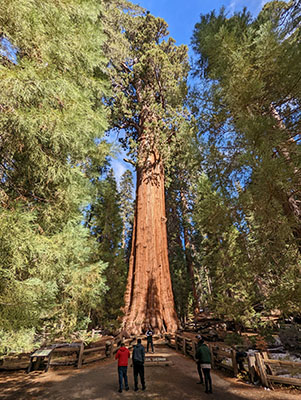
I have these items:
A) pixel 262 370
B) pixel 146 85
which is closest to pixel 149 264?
pixel 262 370

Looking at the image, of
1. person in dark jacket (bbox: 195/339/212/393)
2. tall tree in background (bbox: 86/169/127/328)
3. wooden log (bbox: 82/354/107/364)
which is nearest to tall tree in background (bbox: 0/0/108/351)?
wooden log (bbox: 82/354/107/364)

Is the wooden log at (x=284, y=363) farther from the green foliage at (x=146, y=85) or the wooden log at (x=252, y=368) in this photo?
the green foliage at (x=146, y=85)

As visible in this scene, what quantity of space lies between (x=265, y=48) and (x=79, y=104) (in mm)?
5564

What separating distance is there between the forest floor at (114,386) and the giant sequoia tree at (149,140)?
12.6 ft

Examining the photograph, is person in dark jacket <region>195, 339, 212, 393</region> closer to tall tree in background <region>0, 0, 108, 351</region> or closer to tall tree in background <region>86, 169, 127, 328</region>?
tall tree in background <region>0, 0, 108, 351</region>

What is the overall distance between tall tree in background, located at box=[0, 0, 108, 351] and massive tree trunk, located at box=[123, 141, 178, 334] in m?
4.56

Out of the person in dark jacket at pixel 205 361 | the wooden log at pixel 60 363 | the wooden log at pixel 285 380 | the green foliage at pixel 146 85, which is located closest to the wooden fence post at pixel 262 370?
the wooden log at pixel 285 380

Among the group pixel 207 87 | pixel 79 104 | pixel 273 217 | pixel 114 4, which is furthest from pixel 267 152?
pixel 114 4

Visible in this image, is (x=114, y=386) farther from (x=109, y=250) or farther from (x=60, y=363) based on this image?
(x=109, y=250)

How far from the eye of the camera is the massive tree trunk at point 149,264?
10.5 meters

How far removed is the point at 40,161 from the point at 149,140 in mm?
10377

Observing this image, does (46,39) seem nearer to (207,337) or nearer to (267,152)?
(267,152)

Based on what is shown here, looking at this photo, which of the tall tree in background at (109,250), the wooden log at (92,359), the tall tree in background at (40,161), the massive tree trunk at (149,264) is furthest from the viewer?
the tall tree in background at (109,250)

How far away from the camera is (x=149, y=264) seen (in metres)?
11.7
